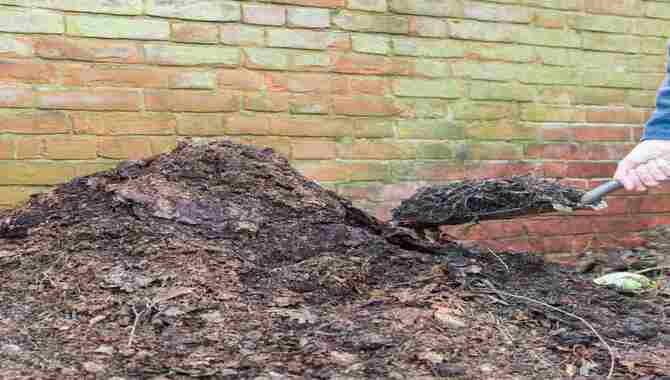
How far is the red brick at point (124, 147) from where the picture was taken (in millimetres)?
2721

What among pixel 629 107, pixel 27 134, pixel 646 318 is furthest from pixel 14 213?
pixel 629 107

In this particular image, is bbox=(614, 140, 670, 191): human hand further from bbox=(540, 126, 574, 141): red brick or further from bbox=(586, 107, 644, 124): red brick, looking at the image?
bbox=(586, 107, 644, 124): red brick

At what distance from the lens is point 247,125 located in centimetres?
294

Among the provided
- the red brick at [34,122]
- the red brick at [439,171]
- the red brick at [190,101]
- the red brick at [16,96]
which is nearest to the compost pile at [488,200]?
the red brick at [439,171]

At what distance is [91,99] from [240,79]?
597mm

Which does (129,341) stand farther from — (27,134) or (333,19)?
(333,19)

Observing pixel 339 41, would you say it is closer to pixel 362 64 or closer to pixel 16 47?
pixel 362 64

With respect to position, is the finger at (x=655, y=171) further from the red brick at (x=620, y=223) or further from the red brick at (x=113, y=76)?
the red brick at (x=113, y=76)

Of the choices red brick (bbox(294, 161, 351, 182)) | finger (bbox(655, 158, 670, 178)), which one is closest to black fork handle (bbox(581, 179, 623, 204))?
finger (bbox(655, 158, 670, 178))

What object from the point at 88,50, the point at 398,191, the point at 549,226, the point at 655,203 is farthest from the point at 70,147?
the point at 655,203

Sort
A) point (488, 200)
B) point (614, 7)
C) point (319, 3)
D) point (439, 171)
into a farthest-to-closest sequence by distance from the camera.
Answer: point (614, 7) → point (439, 171) → point (319, 3) → point (488, 200)

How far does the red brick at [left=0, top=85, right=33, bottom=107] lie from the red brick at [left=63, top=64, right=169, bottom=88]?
14cm

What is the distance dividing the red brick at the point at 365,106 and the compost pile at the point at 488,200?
1.95 feet

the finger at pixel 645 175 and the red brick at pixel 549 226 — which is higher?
the finger at pixel 645 175
